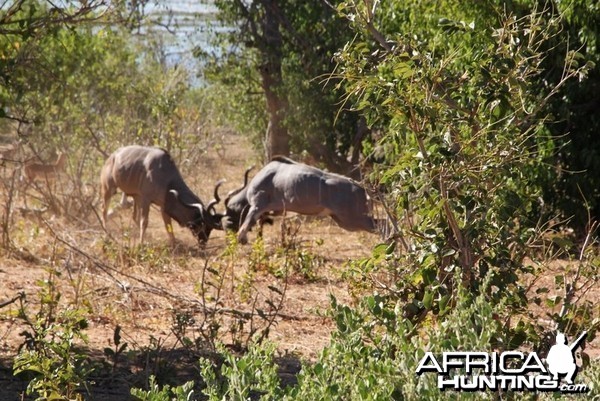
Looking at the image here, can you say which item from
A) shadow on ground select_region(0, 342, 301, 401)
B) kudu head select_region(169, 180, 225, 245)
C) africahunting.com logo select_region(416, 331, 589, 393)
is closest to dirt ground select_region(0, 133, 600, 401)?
shadow on ground select_region(0, 342, 301, 401)

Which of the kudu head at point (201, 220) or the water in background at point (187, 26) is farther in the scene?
the kudu head at point (201, 220)

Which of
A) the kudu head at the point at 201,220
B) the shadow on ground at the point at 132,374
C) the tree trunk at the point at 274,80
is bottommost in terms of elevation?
the shadow on ground at the point at 132,374

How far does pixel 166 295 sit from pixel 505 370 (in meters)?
4.42

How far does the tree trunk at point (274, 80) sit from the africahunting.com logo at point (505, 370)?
11610mm

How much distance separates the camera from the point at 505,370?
13.0ft

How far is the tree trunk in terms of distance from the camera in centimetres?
1568

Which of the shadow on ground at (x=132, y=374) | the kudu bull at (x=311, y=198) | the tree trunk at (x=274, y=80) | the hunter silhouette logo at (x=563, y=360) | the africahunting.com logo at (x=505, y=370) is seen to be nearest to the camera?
the africahunting.com logo at (x=505, y=370)

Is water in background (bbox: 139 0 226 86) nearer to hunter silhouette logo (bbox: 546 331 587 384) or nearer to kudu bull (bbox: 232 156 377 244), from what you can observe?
kudu bull (bbox: 232 156 377 244)

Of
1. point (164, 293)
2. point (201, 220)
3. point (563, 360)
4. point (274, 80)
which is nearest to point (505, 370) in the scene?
point (563, 360)

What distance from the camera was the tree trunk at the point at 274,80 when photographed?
51.4 ft

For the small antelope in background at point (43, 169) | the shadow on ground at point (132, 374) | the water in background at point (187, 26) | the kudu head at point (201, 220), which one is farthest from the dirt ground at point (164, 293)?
the water in background at point (187, 26)

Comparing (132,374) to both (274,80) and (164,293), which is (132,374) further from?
(274,80)

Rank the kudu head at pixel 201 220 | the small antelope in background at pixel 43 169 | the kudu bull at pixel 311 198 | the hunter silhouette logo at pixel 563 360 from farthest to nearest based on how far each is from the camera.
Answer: the small antelope in background at pixel 43 169 < the kudu head at pixel 201 220 < the kudu bull at pixel 311 198 < the hunter silhouette logo at pixel 563 360

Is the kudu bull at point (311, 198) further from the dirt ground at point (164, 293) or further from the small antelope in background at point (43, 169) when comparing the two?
the small antelope in background at point (43, 169)
